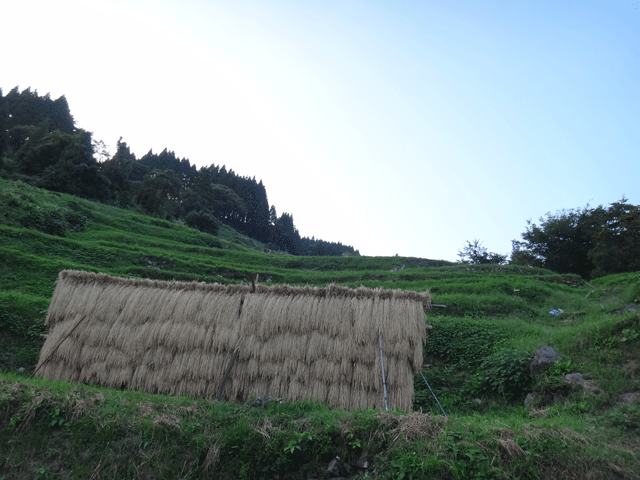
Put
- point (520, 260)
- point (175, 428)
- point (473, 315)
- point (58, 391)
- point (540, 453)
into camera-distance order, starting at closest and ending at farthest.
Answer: point (540, 453) → point (175, 428) → point (58, 391) → point (473, 315) → point (520, 260)

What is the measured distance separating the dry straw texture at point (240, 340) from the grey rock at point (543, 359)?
2.46 meters

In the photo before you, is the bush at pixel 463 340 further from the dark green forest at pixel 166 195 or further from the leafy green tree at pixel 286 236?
the leafy green tree at pixel 286 236

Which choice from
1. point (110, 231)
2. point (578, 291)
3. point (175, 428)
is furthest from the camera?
point (110, 231)

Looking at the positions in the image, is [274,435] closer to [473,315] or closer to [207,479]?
[207,479]

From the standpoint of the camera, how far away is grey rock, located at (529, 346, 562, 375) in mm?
8531

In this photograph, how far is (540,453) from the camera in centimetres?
504

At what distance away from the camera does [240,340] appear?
869cm

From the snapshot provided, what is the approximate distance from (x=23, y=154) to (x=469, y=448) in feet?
152

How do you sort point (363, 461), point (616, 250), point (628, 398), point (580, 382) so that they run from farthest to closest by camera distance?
point (616, 250)
point (580, 382)
point (628, 398)
point (363, 461)

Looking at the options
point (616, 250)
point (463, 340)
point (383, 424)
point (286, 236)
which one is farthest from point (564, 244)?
point (286, 236)

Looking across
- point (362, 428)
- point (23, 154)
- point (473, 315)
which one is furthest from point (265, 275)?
point (23, 154)

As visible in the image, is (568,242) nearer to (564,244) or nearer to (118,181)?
(564,244)

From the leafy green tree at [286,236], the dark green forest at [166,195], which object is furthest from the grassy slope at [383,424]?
the leafy green tree at [286,236]

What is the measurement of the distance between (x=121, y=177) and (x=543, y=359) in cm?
4682
